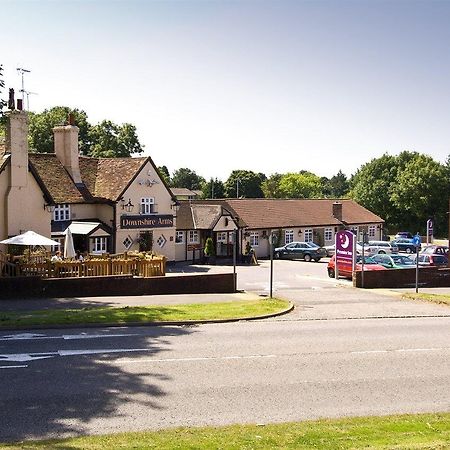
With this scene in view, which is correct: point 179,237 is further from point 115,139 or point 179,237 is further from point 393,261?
point 115,139

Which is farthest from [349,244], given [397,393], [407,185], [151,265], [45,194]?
[407,185]

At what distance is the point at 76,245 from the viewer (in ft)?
131

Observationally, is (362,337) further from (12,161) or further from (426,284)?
(12,161)

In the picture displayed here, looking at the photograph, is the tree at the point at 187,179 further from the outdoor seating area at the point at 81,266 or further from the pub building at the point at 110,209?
the outdoor seating area at the point at 81,266

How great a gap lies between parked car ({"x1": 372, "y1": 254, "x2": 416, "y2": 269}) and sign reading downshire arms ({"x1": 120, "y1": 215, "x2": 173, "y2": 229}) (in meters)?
15.2

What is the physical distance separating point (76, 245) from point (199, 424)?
30803 mm

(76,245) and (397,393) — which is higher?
(76,245)

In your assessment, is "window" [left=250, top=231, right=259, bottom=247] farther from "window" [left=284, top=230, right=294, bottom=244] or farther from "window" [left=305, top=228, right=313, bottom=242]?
"window" [left=305, top=228, right=313, bottom=242]

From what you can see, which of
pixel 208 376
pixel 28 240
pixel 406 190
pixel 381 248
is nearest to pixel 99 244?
pixel 28 240

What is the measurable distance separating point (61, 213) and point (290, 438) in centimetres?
3269

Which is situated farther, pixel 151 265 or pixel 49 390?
pixel 151 265

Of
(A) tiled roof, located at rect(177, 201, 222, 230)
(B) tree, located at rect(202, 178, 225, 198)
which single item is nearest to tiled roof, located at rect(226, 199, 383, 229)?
(A) tiled roof, located at rect(177, 201, 222, 230)

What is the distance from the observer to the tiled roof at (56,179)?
39.0 m

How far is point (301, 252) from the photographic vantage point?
51.2 meters
